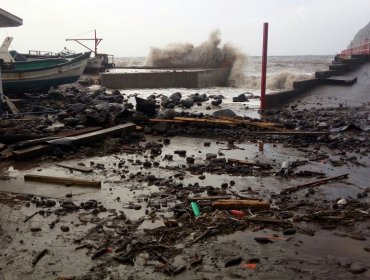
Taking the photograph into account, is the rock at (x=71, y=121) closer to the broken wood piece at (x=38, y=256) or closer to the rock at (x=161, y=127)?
the rock at (x=161, y=127)

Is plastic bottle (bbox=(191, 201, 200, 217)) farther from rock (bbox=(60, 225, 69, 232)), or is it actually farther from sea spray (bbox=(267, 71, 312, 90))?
sea spray (bbox=(267, 71, 312, 90))

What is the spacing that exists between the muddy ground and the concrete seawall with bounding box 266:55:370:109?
211 inches

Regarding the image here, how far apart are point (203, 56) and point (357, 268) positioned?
3779 centimetres

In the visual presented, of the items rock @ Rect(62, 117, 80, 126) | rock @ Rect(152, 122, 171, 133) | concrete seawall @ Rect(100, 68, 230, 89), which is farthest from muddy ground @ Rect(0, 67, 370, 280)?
concrete seawall @ Rect(100, 68, 230, 89)

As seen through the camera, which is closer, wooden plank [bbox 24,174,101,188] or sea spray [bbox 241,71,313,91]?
wooden plank [bbox 24,174,101,188]

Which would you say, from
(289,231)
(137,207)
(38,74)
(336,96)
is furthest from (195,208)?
(38,74)

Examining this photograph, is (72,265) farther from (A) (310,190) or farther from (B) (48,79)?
(B) (48,79)

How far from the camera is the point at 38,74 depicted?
58.5 ft

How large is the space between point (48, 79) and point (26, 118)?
717cm

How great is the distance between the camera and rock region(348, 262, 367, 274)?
3.58 m

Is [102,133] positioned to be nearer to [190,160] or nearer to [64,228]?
[190,160]

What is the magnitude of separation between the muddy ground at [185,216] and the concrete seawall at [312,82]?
17.6 ft

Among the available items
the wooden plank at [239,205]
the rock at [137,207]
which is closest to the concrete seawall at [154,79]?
the rock at [137,207]

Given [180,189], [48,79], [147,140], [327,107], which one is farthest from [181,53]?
[180,189]
